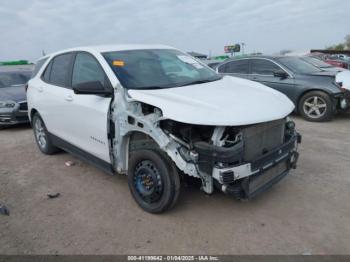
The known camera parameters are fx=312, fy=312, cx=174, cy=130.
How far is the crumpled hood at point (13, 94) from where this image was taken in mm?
8062

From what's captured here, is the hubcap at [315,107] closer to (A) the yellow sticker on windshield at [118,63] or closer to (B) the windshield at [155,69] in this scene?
(B) the windshield at [155,69]

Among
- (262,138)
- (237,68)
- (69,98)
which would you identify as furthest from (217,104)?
(237,68)

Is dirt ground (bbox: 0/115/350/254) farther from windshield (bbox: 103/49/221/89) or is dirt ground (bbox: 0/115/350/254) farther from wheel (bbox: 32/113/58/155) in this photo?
windshield (bbox: 103/49/221/89)

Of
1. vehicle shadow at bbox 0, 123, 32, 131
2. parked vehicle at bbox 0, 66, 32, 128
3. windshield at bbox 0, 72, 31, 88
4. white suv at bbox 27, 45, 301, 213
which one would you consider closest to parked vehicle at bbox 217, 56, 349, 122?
white suv at bbox 27, 45, 301, 213

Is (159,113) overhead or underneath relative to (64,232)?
overhead

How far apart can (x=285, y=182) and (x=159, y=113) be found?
2.05m

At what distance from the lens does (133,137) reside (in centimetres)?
358

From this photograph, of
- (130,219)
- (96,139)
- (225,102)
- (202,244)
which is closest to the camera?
(202,244)

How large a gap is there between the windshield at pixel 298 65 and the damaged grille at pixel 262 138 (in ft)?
16.3

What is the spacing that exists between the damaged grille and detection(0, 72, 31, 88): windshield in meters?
8.56

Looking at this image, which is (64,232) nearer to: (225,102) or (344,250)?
(225,102)

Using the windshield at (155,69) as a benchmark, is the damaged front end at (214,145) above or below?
below

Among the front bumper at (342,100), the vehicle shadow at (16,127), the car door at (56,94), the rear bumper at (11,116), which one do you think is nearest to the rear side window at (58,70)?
the car door at (56,94)

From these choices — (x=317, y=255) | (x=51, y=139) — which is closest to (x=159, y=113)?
(x=317, y=255)
